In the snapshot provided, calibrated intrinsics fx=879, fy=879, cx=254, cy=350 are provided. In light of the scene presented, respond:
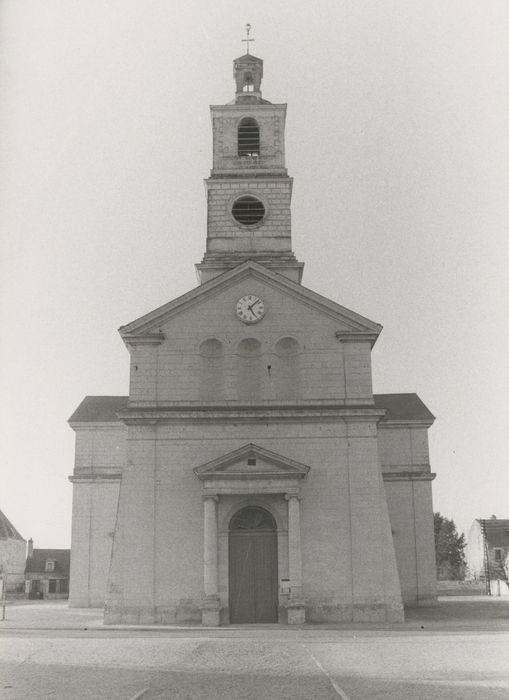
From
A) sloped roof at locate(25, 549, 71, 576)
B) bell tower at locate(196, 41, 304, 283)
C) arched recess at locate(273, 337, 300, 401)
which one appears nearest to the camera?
arched recess at locate(273, 337, 300, 401)

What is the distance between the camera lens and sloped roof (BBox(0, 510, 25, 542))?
68.7 meters

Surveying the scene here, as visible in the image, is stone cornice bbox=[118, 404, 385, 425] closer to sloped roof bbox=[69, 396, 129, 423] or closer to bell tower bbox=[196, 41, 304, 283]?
bell tower bbox=[196, 41, 304, 283]

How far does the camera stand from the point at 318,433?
3055cm

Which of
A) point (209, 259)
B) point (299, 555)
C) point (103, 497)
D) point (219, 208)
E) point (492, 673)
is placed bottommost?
point (492, 673)

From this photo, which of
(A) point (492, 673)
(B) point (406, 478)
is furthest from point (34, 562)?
(A) point (492, 673)

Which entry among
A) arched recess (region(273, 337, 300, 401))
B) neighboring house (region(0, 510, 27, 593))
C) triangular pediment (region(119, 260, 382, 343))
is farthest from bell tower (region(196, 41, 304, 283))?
neighboring house (region(0, 510, 27, 593))

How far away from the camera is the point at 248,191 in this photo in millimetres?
37438

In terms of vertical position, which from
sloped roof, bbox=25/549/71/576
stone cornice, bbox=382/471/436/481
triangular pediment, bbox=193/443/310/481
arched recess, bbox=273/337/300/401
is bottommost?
sloped roof, bbox=25/549/71/576

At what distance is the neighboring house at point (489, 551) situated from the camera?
70250mm

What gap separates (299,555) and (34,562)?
5100 centimetres

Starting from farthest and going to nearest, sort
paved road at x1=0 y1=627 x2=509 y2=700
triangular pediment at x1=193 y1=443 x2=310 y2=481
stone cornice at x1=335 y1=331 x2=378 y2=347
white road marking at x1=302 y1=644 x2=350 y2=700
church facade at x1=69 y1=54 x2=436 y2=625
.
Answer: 1. stone cornice at x1=335 y1=331 x2=378 y2=347
2. triangular pediment at x1=193 y1=443 x2=310 y2=481
3. church facade at x1=69 y1=54 x2=436 y2=625
4. paved road at x1=0 y1=627 x2=509 y2=700
5. white road marking at x1=302 y1=644 x2=350 y2=700

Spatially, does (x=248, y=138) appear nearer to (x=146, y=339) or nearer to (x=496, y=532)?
(x=146, y=339)

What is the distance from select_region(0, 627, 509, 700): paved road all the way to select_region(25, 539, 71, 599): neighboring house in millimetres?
49660

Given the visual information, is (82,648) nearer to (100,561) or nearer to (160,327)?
(160,327)
